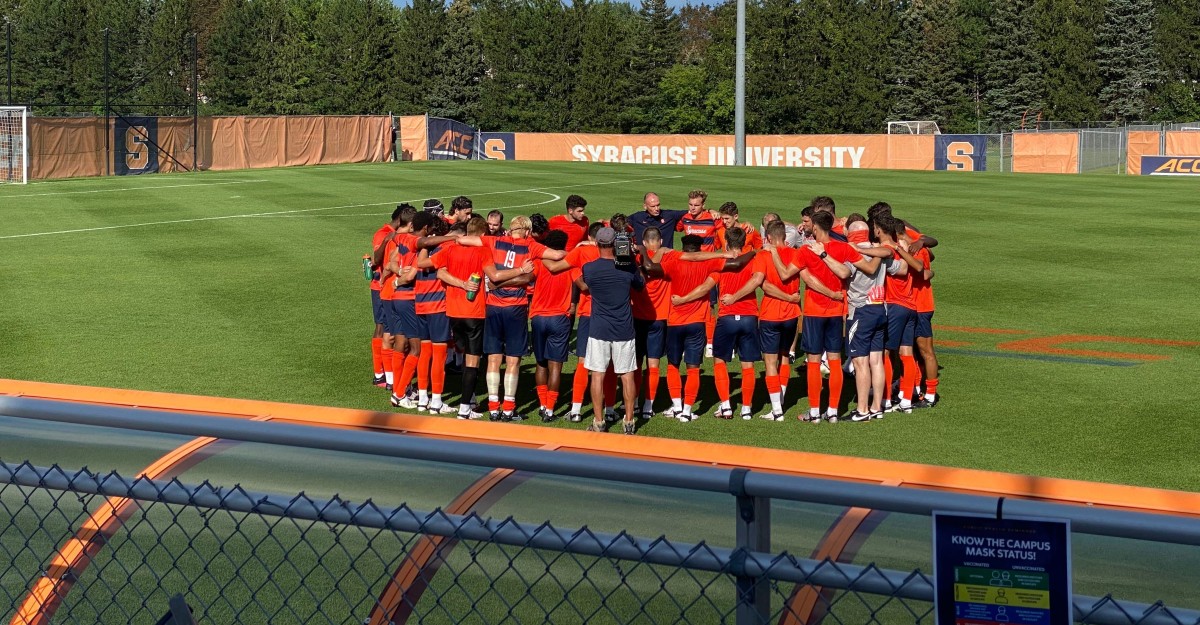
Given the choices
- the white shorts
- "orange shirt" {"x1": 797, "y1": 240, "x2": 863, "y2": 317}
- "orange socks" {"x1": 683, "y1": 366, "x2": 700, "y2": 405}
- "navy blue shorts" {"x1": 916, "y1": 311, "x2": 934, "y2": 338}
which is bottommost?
"orange socks" {"x1": 683, "y1": 366, "x2": 700, "y2": 405}

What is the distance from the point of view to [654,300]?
12.1 meters

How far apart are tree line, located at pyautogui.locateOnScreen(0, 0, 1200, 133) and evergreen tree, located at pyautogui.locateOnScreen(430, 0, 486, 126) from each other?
0.35 feet

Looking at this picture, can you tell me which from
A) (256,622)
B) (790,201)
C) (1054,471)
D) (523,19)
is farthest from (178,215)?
(523,19)

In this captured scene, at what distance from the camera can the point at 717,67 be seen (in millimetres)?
94812

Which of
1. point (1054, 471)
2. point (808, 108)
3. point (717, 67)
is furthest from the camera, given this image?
point (717, 67)

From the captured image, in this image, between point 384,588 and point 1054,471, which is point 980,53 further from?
point 384,588

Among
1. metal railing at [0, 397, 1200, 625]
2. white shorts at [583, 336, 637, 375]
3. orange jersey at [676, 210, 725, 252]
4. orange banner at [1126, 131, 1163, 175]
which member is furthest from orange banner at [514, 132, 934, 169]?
metal railing at [0, 397, 1200, 625]

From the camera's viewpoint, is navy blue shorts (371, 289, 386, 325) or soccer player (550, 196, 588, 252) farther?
soccer player (550, 196, 588, 252)

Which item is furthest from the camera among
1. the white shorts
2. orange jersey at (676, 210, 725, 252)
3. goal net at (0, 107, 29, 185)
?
goal net at (0, 107, 29, 185)

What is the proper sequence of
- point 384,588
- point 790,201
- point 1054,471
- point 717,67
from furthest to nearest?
point 717,67
point 790,201
point 1054,471
point 384,588

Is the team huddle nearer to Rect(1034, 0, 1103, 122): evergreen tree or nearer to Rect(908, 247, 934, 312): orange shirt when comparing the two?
Rect(908, 247, 934, 312): orange shirt

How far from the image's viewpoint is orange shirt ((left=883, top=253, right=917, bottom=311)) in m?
12.1

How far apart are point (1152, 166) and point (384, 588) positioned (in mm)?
47485

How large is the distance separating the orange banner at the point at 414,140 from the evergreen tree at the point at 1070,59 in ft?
Result: 143
